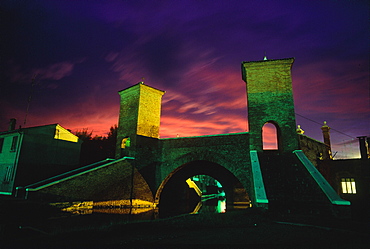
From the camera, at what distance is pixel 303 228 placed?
5.73 m

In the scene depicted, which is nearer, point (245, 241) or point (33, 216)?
point (245, 241)

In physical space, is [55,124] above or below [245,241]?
above

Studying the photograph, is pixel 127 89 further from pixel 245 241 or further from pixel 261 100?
pixel 245 241

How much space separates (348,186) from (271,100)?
30.2 ft

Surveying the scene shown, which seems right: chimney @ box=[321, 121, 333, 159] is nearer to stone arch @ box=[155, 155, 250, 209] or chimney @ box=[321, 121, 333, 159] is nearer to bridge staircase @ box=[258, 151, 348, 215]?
stone arch @ box=[155, 155, 250, 209]

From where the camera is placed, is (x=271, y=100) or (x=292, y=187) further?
(x=271, y=100)

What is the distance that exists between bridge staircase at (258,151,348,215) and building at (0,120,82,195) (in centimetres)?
1640

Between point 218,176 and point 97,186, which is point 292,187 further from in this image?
point 97,186

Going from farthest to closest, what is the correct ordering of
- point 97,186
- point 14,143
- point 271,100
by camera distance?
point 14,143, point 97,186, point 271,100

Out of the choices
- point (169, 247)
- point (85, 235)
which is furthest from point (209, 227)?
point (85, 235)

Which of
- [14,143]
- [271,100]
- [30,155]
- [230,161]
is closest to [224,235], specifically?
[230,161]

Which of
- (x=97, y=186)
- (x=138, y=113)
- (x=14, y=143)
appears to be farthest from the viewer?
(x=138, y=113)

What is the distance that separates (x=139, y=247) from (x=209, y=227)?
2810 millimetres

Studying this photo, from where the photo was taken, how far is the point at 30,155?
53.6 feet
